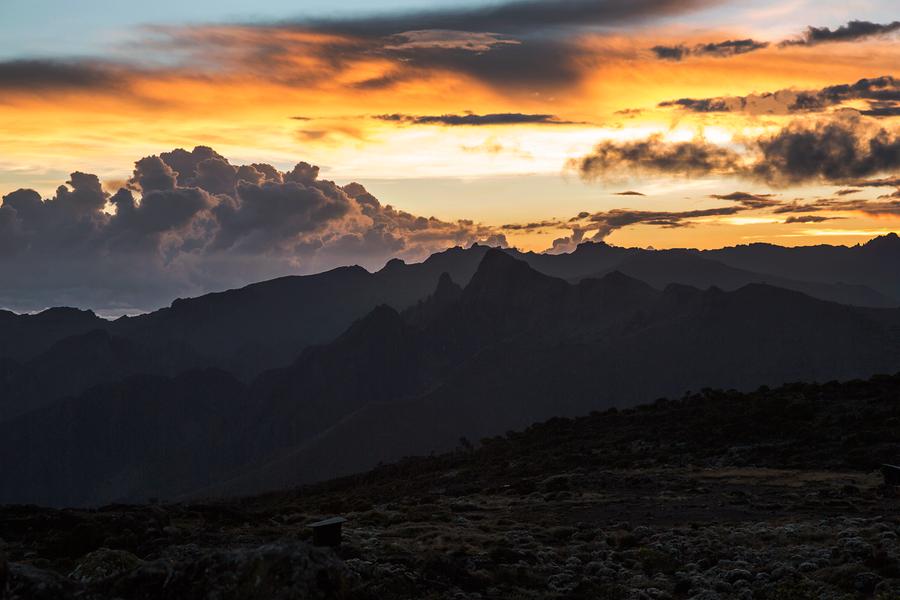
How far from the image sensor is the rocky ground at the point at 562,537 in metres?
15.4

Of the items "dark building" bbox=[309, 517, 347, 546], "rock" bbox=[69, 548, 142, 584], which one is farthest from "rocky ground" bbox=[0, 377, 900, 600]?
"dark building" bbox=[309, 517, 347, 546]

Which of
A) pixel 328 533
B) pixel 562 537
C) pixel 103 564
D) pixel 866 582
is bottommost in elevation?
pixel 562 537

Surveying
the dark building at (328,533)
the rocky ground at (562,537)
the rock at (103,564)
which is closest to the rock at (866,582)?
the rocky ground at (562,537)

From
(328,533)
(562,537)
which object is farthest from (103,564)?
(562,537)

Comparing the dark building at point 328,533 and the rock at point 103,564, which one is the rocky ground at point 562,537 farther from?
the dark building at point 328,533

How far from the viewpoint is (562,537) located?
33.4m

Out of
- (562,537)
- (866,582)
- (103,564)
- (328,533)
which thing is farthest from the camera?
(562,537)

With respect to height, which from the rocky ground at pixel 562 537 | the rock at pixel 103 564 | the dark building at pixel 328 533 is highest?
the rock at pixel 103 564

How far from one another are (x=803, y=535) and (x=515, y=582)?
12688mm

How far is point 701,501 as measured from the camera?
42312mm

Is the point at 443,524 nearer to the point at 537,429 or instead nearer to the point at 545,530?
the point at 545,530

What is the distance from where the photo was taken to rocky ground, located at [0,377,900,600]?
1543 cm

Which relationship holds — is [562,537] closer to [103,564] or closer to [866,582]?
[866,582]

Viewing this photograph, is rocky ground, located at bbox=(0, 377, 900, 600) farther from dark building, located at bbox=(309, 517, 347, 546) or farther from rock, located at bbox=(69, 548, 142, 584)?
dark building, located at bbox=(309, 517, 347, 546)
